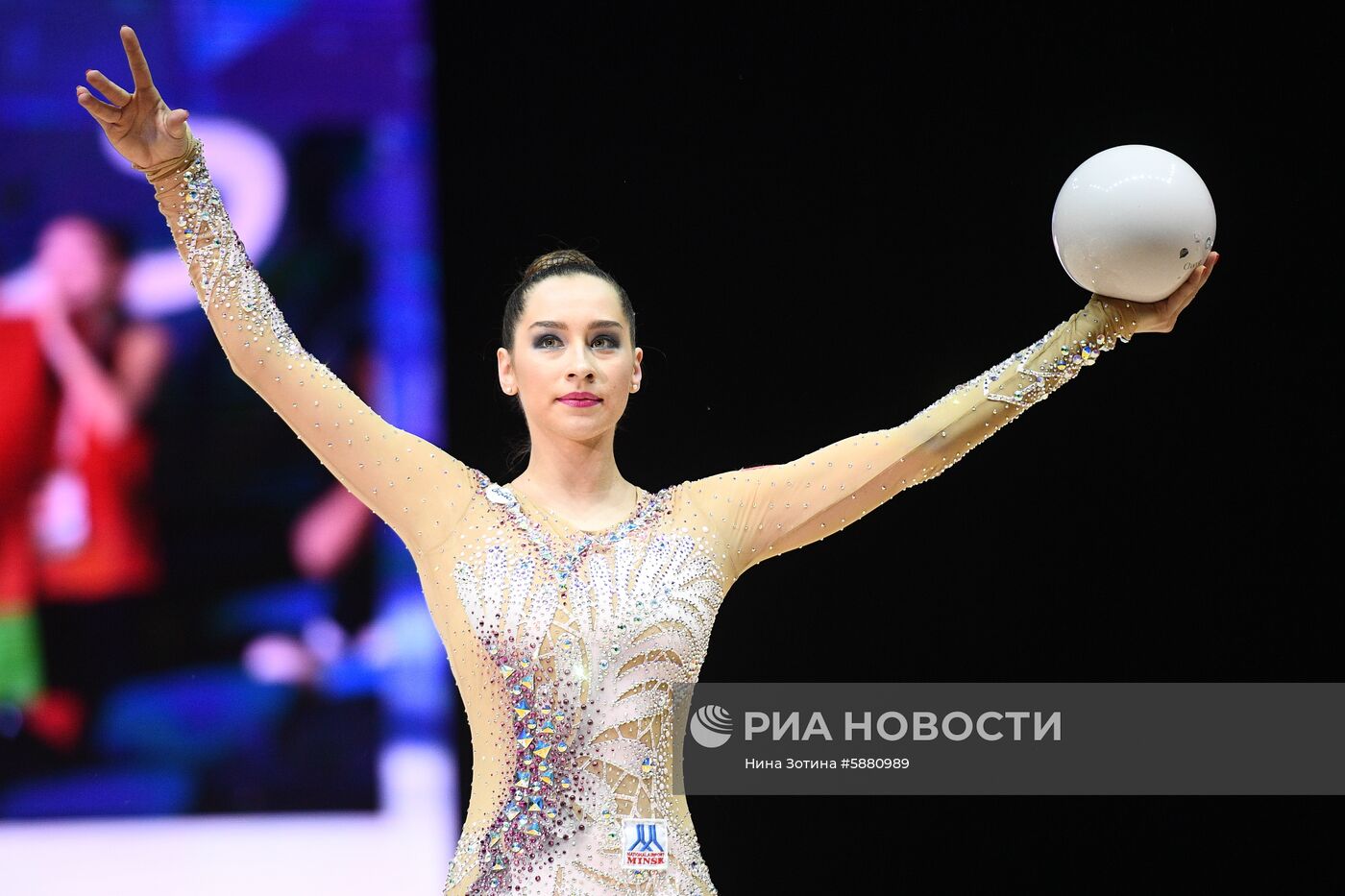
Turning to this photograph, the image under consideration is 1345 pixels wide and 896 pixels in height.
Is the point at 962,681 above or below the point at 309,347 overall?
below

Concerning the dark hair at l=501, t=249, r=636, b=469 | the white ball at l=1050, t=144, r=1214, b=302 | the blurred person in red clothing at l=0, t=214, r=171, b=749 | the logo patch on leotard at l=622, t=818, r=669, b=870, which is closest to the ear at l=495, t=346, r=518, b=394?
the dark hair at l=501, t=249, r=636, b=469

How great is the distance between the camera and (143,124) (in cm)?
199

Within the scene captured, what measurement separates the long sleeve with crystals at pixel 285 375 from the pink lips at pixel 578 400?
0.61 feet

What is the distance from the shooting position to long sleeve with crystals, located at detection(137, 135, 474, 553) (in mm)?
2035

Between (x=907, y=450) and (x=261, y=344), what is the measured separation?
870 millimetres

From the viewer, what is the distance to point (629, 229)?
10.4 ft

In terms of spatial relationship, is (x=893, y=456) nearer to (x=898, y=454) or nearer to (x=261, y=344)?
(x=898, y=454)

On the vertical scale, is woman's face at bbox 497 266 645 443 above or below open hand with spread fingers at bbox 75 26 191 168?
below

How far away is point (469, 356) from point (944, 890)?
143cm

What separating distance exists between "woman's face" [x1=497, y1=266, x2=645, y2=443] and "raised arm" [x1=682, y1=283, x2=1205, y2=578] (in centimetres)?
18

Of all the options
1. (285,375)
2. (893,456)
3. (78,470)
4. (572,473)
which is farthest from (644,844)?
(78,470)

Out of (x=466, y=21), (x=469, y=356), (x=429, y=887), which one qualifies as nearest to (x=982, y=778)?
(x=429, y=887)

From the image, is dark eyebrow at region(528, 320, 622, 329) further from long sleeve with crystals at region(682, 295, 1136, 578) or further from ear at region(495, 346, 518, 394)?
long sleeve with crystals at region(682, 295, 1136, 578)

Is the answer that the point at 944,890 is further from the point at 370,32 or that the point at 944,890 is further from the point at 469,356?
the point at 370,32
